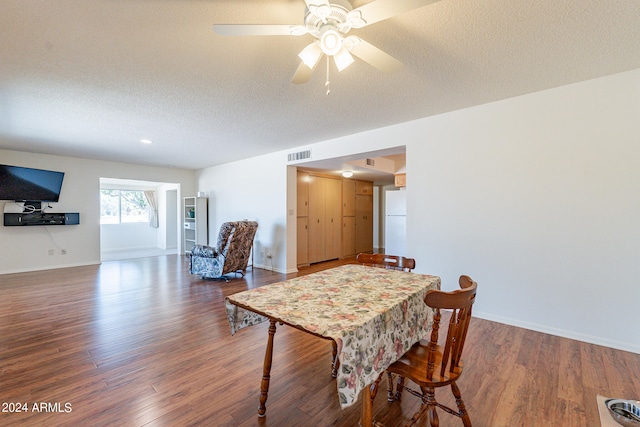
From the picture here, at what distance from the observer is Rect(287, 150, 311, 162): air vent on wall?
194 inches

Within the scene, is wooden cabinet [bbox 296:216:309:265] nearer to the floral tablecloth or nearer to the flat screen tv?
the floral tablecloth

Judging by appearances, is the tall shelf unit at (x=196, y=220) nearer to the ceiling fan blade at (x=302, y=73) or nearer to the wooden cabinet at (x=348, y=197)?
the wooden cabinet at (x=348, y=197)

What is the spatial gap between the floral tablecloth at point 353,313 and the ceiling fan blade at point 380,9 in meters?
1.43

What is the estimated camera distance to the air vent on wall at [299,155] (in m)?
4.93

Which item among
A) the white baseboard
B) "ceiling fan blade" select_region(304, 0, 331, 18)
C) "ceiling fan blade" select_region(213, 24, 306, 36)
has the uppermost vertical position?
"ceiling fan blade" select_region(304, 0, 331, 18)

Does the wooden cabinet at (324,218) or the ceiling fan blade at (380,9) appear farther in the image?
the wooden cabinet at (324,218)

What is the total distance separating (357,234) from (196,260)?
13.7 feet

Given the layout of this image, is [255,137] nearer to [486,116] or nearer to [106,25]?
[106,25]

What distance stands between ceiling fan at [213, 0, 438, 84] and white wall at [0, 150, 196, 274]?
6.67 m

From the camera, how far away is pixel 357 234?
24.8 ft

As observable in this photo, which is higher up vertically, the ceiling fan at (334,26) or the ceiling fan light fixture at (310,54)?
the ceiling fan at (334,26)

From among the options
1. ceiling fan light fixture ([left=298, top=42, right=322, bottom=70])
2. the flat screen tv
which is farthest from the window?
ceiling fan light fixture ([left=298, top=42, right=322, bottom=70])

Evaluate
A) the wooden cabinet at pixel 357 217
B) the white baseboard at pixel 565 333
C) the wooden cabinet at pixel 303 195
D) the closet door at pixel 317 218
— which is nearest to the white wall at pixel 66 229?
the wooden cabinet at pixel 303 195

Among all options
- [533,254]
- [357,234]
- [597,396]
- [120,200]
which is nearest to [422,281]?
[597,396]
